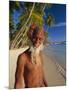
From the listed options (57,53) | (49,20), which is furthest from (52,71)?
(49,20)

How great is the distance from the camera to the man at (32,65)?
1903 mm

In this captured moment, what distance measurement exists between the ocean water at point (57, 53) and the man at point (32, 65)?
77 millimetres

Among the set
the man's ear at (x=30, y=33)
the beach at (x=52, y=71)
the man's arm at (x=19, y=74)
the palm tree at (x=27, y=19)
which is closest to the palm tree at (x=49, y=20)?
the palm tree at (x=27, y=19)

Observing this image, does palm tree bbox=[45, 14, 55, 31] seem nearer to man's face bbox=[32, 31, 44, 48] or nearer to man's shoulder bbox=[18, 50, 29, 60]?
man's face bbox=[32, 31, 44, 48]

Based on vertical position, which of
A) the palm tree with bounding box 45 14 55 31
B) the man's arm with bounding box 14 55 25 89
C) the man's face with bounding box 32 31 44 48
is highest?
the palm tree with bounding box 45 14 55 31

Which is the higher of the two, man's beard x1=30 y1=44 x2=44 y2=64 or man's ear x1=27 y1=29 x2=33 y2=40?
man's ear x1=27 y1=29 x2=33 y2=40

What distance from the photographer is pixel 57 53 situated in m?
2.00

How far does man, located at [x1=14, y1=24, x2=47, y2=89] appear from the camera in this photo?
190 cm

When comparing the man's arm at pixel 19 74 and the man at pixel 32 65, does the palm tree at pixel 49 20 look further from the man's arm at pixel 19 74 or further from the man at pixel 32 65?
the man's arm at pixel 19 74

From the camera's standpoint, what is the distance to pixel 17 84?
1886 millimetres

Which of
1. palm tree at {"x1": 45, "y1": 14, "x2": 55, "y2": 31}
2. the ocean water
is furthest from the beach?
palm tree at {"x1": 45, "y1": 14, "x2": 55, "y2": 31}

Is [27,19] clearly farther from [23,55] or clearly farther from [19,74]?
[19,74]

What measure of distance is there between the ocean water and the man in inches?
3.0

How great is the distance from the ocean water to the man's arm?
0.78ft
